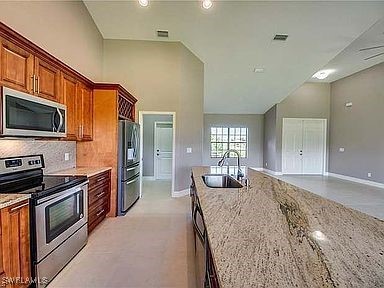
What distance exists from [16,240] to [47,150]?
1871 mm

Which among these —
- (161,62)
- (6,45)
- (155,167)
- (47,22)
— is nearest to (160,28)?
(161,62)

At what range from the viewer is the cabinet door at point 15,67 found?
2.26 metres

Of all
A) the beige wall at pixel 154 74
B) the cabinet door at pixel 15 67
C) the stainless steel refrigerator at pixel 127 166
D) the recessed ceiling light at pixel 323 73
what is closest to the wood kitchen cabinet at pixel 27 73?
the cabinet door at pixel 15 67

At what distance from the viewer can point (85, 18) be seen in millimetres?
5270

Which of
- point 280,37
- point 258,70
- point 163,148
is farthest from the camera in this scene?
point 163,148

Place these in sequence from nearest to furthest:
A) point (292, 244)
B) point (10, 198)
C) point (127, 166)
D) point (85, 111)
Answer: point (292, 244)
point (10, 198)
point (85, 111)
point (127, 166)

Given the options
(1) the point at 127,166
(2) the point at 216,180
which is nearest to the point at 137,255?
(2) the point at 216,180

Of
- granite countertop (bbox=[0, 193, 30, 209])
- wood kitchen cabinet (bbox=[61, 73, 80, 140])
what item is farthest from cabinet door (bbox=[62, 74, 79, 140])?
granite countertop (bbox=[0, 193, 30, 209])

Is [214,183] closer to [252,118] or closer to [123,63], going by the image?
[123,63]

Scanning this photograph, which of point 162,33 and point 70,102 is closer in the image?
point 70,102

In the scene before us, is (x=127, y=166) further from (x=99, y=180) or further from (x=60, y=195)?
(x=60, y=195)

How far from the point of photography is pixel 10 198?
197 centimetres

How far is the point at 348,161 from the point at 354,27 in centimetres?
521

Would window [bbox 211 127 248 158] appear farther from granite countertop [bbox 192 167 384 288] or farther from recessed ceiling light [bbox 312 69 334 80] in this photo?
granite countertop [bbox 192 167 384 288]
